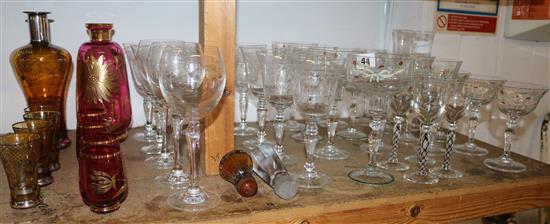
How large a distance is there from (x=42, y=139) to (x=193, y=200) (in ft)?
1.02

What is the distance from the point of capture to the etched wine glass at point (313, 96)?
2.89 ft

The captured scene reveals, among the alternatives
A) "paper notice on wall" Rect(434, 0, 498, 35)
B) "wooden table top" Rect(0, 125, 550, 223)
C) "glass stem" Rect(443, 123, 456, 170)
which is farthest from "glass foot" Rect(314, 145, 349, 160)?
"paper notice on wall" Rect(434, 0, 498, 35)

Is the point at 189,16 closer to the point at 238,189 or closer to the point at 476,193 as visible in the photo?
the point at 238,189

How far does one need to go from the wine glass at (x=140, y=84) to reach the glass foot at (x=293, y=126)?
42 centimetres

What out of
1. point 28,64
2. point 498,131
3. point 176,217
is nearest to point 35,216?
point 176,217

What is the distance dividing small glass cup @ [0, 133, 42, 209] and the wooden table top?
19 mm

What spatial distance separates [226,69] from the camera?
0.90 meters

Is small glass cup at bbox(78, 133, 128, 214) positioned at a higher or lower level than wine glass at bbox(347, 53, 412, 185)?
lower

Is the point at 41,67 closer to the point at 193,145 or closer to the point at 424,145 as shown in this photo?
the point at 193,145

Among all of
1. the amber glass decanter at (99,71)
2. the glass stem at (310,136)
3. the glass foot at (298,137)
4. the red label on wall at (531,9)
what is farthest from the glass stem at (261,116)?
the red label on wall at (531,9)

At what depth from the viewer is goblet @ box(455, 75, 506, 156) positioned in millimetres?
1104

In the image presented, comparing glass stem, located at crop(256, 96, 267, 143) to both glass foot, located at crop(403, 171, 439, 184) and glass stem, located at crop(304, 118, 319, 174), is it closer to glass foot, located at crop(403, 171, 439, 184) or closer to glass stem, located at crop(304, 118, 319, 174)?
glass stem, located at crop(304, 118, 319, 174)

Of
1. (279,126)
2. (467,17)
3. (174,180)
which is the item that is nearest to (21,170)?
(174,180)

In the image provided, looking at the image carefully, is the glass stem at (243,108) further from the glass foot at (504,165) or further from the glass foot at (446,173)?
the glass foot at (504,165)
